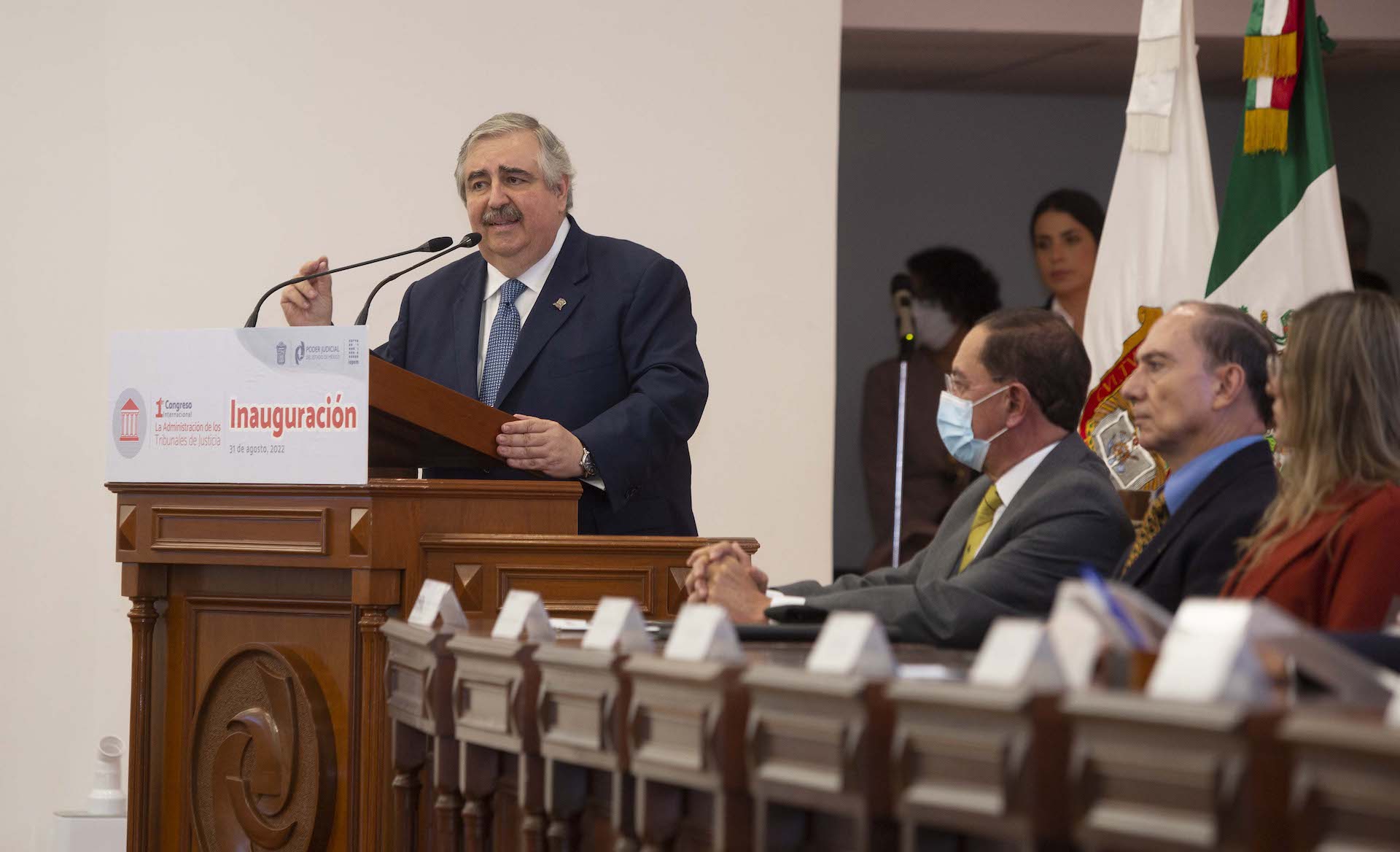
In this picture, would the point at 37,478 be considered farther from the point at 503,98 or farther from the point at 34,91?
the point at 503,98

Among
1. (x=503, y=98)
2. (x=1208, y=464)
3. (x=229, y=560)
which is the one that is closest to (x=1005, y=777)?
(x=1208, y=464)

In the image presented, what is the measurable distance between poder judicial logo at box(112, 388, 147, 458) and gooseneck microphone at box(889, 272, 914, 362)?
323 centimetres

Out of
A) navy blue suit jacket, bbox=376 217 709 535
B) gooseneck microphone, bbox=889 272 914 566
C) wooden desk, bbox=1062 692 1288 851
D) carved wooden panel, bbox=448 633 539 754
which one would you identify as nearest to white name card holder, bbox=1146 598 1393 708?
wooden desk, bbox=1062 692 1288 851

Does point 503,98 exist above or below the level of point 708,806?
above

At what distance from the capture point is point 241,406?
2.91 meters

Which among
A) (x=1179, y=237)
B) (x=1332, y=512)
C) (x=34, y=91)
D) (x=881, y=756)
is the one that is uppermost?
(x=34, y=91)

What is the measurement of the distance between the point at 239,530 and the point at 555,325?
2.88ft

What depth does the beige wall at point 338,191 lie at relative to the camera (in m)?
5.24

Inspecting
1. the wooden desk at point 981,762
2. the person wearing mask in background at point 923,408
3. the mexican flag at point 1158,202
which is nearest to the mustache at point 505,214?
the mexican flag at point 1158,202

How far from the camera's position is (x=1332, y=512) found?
7.13ft

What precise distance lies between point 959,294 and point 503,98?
235 cm

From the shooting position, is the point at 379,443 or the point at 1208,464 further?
the point at 379,443

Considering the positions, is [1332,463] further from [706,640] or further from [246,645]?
[246,645]

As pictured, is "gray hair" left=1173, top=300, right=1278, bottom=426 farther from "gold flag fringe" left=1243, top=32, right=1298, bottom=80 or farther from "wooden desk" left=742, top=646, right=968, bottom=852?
"gold flag fringe" left=1243, top=32, right=1298, bottom=80
